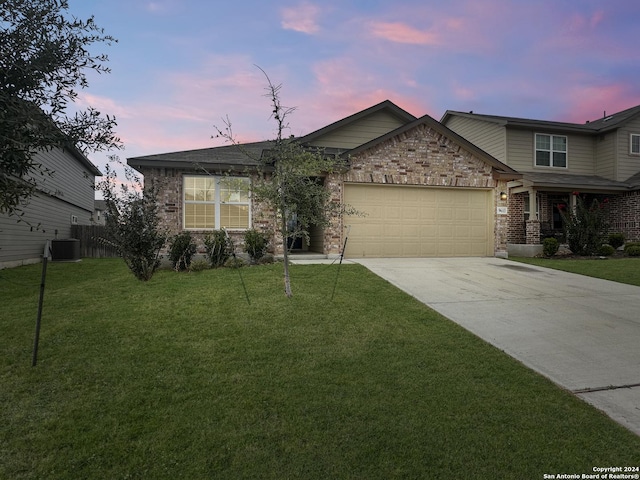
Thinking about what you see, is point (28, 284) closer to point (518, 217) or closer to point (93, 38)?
point (93, 38)

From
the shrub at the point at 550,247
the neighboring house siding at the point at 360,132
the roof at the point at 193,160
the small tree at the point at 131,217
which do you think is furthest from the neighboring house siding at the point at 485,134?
the small tree at the point at 131,217

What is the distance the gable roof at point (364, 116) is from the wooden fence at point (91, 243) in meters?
11.8

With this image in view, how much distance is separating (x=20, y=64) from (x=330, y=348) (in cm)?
436

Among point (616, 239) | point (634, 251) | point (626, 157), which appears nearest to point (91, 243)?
point (634, 251)

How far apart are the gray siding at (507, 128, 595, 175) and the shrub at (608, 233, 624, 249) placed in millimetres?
3927

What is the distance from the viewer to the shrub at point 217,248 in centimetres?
1066

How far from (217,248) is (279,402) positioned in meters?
7.94

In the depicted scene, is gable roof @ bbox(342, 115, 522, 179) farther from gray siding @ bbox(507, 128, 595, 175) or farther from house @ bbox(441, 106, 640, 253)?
gray siding @ bbox(507, 128, 595, 175)

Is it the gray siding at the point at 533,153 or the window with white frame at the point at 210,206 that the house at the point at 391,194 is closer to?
the window with white frame at the point at 210,206

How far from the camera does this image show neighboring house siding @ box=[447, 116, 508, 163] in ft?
56.6

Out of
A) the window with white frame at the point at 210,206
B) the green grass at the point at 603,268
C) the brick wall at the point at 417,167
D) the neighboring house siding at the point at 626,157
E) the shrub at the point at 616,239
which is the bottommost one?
the green grass at the point at 603,268

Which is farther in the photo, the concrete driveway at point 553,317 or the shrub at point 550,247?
the shrub at point 550,247

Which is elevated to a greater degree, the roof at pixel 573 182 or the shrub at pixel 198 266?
the roof at pixel 573 182

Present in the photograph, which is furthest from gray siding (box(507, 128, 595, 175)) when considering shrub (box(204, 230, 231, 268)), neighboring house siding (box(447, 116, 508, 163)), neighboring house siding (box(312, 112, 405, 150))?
shrub (box(204, 230, 231, 268))
